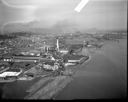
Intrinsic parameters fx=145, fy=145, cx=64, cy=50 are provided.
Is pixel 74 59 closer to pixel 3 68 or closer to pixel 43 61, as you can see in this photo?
pixel 43 61

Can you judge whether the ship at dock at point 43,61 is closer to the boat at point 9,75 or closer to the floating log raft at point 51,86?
the boat at point 9,75

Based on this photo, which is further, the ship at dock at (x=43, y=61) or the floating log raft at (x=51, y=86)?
the ship at dock at (x=43, y=61)

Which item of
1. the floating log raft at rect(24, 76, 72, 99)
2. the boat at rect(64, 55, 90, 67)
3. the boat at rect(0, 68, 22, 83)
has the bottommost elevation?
the floating log raft at rect(24, 76, 72, 99)

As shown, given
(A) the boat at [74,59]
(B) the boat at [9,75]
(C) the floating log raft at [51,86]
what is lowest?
(C) the floating log raft at [51,86]

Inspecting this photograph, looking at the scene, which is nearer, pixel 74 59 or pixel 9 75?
pixel 9 75

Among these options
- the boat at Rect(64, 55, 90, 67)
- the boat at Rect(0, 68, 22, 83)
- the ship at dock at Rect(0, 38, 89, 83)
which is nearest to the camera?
the boat at Rect(0, 68, 22, 83)

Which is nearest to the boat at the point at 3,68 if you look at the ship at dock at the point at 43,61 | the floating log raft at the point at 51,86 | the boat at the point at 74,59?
the ship at dock at the point at 43,61

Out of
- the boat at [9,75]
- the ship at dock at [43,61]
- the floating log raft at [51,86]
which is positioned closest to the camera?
the floating log raft at [51,86]

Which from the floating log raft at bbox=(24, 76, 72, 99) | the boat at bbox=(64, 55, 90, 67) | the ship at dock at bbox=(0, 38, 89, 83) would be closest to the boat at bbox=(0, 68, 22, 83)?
the ship at dock at bbox=(0, 38, 89, 83)

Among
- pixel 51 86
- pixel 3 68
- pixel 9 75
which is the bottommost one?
pixel 51 86

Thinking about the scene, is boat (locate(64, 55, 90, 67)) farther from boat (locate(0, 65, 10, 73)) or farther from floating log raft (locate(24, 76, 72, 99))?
boat (locate(0, 65, 10, 73))

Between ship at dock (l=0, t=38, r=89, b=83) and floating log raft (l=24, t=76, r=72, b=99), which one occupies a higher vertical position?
ship at dock (l=0, t=38, r=89, b=83)

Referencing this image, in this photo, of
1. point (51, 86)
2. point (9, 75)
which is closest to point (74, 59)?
point (51, 86)
